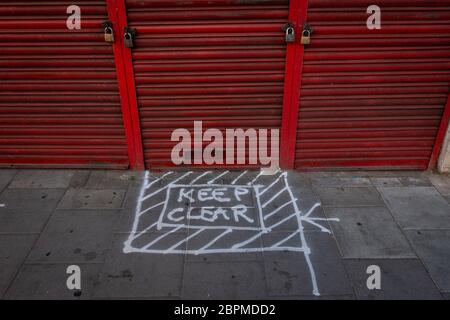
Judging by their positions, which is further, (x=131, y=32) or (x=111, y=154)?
(x=111, y=154)

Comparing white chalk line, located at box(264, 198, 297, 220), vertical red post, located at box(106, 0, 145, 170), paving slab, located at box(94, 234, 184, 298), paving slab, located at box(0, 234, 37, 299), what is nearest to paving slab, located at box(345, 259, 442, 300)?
white chalk line, located at box(264, 198, 297, 220)

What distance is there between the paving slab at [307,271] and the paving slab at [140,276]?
1.04m

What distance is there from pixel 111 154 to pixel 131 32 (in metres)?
2.00

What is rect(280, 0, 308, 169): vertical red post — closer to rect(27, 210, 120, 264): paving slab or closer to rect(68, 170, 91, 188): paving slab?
rect(27, 210, 120, 264): paving slab

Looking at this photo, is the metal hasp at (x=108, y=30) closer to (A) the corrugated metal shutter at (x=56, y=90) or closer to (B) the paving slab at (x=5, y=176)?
(A) the corrugated metal shutter at (x=56, y=90)

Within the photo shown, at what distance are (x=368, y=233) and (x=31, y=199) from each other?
4.72m

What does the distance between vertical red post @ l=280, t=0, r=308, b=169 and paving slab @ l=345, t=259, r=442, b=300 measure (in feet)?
7.21

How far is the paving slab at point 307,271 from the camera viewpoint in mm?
3762

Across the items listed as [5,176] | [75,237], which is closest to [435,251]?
[75,237]

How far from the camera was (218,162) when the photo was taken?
5.92m

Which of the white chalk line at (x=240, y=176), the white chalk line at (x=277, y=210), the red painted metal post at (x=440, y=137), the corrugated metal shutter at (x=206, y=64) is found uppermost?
the corrugated metal shutter at (x=206, y=64)

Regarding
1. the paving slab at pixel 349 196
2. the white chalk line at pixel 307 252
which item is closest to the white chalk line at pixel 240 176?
the white chalk line at pixel 307 252
